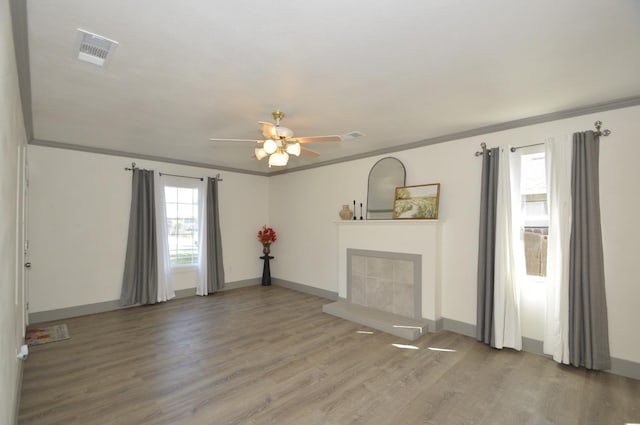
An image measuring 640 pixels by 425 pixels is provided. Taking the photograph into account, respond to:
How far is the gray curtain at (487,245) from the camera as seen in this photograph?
364cm

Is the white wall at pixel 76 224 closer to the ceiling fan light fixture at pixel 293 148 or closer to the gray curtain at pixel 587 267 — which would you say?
the ceiling fan light fixture at pixel 293 148

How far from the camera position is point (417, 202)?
4.42 meters

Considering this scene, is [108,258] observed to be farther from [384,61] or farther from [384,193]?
[384,61]

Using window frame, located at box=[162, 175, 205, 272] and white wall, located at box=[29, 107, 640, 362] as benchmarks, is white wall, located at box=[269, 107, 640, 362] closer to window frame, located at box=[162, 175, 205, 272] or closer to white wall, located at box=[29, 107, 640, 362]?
white wall, located at box=[29, 107, 640, 362]

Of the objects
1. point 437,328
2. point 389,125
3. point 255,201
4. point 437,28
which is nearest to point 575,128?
point 389,125

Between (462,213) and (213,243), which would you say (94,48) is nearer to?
(462,213)

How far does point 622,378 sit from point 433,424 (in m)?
2.15

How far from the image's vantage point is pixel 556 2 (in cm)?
166

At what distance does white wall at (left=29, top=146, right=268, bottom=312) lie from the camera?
171 inches

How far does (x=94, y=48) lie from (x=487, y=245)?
4.26 meters

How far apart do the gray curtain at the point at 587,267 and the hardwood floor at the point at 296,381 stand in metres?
0.23

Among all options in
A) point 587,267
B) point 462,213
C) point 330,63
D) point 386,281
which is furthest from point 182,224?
point 587,267

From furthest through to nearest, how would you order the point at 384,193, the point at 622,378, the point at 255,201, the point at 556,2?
the point at 255,201 < the point at 384,193 < the point at 622,378 < the point at 556,2

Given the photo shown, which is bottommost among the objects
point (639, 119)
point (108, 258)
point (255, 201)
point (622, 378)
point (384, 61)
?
point (622, 378)
